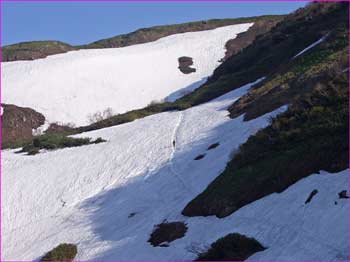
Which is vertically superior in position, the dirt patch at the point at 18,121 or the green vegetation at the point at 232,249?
the dirt patch at the point at 18,121

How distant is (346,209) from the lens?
40.1 feet

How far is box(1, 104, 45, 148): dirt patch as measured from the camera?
57.4 m

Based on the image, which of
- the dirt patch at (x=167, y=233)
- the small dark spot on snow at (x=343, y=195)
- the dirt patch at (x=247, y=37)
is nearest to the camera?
the small dark spot on snow at (x=343, y=195)

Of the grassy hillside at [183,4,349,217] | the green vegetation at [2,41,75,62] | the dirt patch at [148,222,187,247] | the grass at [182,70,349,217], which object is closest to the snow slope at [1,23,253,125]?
the green vegetation at [2,41,75,62]

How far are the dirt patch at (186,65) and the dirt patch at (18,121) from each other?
24227mm

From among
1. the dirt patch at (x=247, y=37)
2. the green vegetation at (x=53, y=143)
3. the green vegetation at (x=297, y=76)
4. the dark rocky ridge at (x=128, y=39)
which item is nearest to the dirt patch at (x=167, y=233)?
the green vegetation at (x=297, y=76)

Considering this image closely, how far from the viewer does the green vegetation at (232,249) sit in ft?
42.5

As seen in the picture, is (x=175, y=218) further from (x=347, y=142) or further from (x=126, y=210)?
(x=347, y=142)

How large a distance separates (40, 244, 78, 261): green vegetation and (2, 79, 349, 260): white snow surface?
295 millimetres

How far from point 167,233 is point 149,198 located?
18.5ft

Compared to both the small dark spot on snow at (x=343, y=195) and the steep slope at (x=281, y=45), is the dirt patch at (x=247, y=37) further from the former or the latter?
the small dark spot on snow at (x=343, y=195)

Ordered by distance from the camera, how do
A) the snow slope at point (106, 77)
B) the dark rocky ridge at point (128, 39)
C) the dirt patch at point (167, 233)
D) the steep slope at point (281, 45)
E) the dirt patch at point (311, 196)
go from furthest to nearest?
1. the dark rocky ridge at point (128, 39)
2. the snow slope at point (106, 77)
3. the steep slope at point (281, 45)
4. the dirt patch at point (167, 233)
5. the dirt patch at point (311, 196)

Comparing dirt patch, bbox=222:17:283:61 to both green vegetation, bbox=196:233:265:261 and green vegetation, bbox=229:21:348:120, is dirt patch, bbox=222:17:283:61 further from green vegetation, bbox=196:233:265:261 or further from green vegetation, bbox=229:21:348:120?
green vegetation, bbox=196:233:265:261

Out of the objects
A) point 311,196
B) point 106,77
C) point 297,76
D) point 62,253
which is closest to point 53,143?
point 297,76
